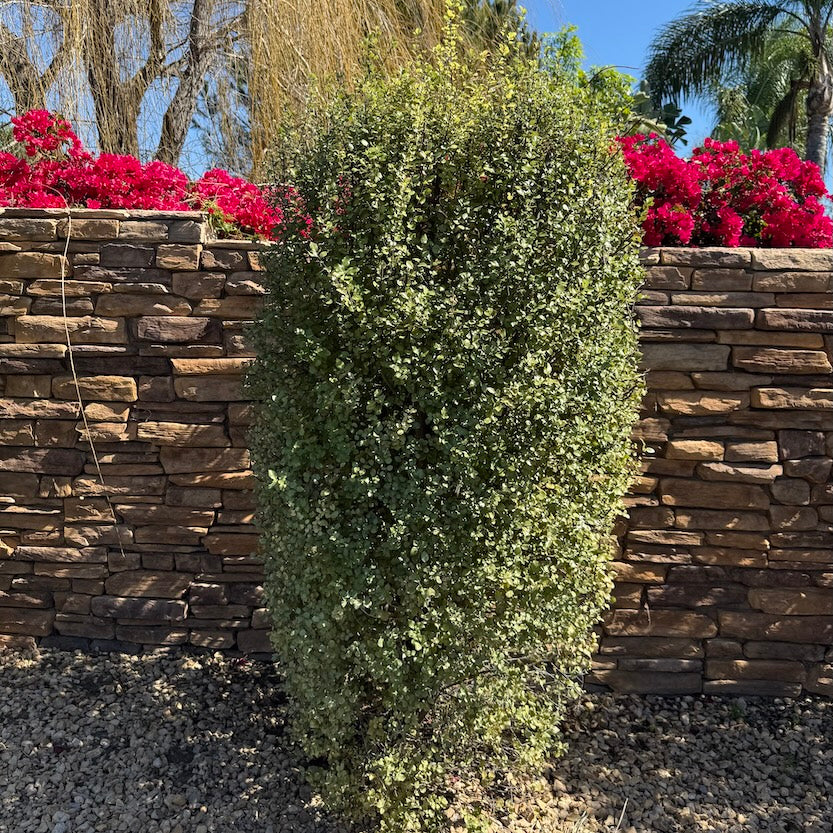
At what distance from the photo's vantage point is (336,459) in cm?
216

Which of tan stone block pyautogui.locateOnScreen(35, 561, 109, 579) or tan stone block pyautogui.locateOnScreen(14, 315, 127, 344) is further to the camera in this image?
tan stone block pyautogui.locateOnScreen(35, 561, 109, 579)

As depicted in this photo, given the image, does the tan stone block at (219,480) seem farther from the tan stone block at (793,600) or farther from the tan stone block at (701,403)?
the tan stone block at (793,600)

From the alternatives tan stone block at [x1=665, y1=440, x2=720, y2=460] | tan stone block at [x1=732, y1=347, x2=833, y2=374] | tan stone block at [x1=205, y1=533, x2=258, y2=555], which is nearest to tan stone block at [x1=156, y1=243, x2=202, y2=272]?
tan stone block at [x1=205, y1=533, x2=258, y2=555]

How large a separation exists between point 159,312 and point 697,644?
2546 millimetres

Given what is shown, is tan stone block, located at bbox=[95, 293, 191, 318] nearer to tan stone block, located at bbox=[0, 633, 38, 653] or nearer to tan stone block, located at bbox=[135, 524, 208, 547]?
tan stone block, located at bbox=[135, 524, 208, 547]

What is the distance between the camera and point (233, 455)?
305 centimetres

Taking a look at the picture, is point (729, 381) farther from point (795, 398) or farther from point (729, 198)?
point (729, 198)

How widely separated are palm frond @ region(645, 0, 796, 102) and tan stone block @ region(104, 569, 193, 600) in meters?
11.8

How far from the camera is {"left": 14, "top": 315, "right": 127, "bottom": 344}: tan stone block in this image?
301 centimetres

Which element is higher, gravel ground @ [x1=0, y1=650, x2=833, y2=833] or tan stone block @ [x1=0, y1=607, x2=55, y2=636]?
tan stone block @ [x1=0, y1=607, x2=55, y2=636]

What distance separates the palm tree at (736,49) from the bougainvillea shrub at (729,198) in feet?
→ 26.8

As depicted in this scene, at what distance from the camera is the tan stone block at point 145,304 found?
300 cm

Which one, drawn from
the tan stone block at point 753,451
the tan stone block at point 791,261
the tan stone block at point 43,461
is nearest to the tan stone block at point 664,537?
the tan stone block at point 753,451

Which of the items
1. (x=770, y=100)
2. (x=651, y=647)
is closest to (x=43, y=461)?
(x=651, y=647)
